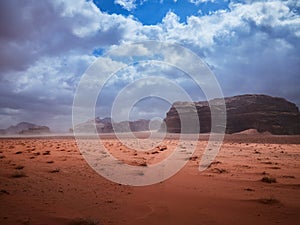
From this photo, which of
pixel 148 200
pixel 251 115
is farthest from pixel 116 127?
pixel 148 200

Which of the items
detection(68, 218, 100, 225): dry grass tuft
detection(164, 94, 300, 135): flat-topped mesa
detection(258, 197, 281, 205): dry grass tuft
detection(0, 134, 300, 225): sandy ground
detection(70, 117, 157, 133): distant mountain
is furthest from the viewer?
detection(70, 117, 157, 133): distant mountain

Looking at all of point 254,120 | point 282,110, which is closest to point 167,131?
point 254,120

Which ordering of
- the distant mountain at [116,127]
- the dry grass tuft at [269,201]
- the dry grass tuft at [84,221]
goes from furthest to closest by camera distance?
the distant mountain at [116,127] < the dry grass tuft at [269,201] < the dry grass tuft at [84,221]

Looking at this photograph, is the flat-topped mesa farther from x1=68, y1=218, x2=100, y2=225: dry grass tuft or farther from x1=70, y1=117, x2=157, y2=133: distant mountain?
x1=68, y1=218, x2=100, y2=225: dry grass tuft

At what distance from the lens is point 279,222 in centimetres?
581

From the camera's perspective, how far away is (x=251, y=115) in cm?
8844

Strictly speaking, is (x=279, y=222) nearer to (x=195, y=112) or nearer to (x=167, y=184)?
(x=167, y=184)

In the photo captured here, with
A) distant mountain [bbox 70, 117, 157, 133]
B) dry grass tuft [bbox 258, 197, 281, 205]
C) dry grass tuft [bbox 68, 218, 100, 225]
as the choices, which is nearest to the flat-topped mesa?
distant mountain [bbox 70, 117, 157, 133]

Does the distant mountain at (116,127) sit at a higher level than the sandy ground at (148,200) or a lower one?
higher

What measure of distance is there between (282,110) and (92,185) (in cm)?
9895

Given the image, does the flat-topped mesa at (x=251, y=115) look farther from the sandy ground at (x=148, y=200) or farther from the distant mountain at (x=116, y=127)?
the sandy ground at (x=148, y=200)

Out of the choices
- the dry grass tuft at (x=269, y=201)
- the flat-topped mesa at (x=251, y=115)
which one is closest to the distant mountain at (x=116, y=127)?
the flat-topped mesa at (x=251, y=115)

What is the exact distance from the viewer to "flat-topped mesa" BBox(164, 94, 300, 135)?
84625 millimetres

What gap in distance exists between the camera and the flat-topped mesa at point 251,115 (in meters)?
84.6
